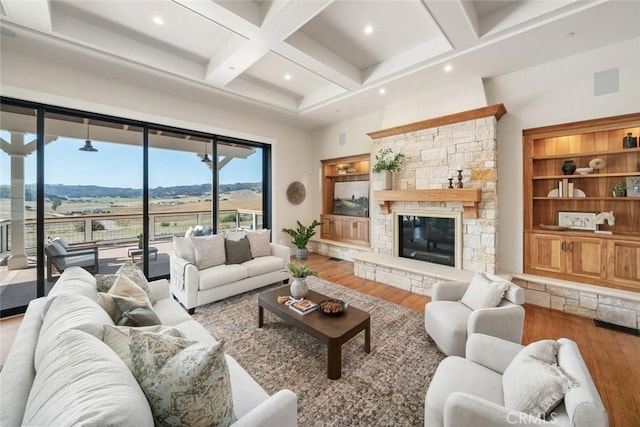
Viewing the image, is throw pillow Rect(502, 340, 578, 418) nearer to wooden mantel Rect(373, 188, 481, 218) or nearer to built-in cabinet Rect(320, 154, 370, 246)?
wooden mantel Rect(373, 188, 481, 218)

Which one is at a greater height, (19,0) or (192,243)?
(19,0)

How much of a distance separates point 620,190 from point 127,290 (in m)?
5.43

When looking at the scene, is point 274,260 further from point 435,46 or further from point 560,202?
point 560,202

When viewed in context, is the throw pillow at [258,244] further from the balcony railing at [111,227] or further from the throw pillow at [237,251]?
the balcony railing at [111,227]

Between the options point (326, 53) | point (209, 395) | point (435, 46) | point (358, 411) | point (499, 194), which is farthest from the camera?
point (499, 194)

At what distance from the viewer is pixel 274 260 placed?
13.4 feet

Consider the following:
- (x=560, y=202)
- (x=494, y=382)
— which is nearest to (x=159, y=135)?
(x=494, y=382)

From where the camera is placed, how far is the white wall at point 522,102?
3043 millimetres

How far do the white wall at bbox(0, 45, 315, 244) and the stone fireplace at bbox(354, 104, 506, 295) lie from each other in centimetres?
220

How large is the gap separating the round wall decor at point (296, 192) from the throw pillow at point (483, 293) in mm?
4527

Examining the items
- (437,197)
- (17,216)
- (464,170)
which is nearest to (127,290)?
(17,216)

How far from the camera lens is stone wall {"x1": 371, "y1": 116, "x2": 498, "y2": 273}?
148 inches

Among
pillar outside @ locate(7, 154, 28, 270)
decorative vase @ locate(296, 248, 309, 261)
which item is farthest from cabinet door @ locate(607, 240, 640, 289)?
pillar outside @ locate(7, 154, 28, 270)

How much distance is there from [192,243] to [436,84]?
4.45m
